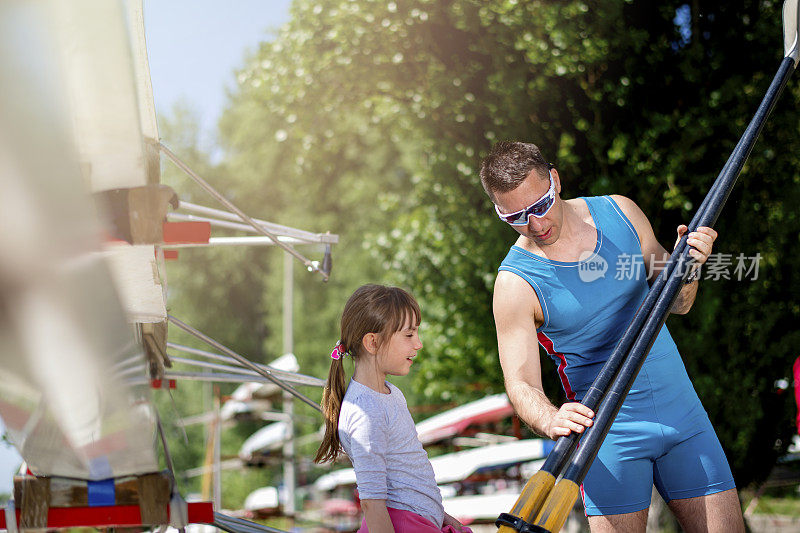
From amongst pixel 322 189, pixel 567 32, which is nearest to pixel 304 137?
pixel 567 32

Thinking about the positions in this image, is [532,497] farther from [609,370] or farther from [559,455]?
[609,370]

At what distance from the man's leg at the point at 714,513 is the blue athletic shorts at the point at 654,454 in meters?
0.02

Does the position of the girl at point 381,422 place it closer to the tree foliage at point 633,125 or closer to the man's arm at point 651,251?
the man's arm at point 651,251

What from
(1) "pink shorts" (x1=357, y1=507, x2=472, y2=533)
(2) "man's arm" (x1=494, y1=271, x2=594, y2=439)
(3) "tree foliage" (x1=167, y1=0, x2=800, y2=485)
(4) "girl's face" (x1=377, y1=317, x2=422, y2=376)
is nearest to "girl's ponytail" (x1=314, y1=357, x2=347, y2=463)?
(4) "girl's face" (x1=377, y1=317, x2=422, y2=376)

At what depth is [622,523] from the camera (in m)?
2.43

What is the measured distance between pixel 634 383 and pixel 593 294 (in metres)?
0.28

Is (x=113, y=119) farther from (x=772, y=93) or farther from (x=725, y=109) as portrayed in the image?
(x=725, y=109)

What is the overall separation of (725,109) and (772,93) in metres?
3.30

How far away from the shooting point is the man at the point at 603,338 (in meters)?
2.43

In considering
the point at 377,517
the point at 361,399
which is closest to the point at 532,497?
the point at 377,517

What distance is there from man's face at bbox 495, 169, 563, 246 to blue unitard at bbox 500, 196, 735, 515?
0.29ft

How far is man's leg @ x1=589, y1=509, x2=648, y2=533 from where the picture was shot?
242 cm

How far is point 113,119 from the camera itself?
4.26 ft

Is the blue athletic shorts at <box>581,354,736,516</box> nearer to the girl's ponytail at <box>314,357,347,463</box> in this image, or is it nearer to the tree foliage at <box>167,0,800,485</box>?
the girl's ponytail at <box>314,357,347,463</box>
